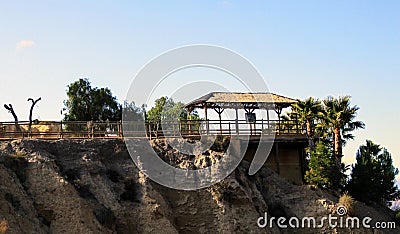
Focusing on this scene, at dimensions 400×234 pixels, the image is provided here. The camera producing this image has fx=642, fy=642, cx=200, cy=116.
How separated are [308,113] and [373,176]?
660 cm

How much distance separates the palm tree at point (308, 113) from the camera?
4619 centimetres

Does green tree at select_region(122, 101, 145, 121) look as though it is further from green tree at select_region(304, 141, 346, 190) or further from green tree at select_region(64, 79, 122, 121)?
green tree at select_region(304, 141, 346, 190)

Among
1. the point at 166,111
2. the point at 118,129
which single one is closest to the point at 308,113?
the point at 118,129

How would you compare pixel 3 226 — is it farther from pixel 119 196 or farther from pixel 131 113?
pixel 131 113

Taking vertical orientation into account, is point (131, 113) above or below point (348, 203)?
above

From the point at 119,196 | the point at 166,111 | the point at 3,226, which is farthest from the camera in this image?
the point at 166,111

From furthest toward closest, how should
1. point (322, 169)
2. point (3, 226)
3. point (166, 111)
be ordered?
1. point (166, 111)
2. point (322, 169)
3. point (3, 226)

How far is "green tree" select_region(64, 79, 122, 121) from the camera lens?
54.3 meters

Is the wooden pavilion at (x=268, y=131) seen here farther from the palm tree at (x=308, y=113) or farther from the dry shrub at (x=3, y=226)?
the dry shrub at (x=3, y=226)

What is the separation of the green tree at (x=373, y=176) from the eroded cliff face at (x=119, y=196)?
3153mm

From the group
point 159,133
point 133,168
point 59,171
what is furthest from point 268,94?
point 59,171

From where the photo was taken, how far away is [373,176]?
1848 inches

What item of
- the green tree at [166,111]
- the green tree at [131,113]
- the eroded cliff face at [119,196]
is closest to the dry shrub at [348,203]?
the eroded cliff face at [119,196]

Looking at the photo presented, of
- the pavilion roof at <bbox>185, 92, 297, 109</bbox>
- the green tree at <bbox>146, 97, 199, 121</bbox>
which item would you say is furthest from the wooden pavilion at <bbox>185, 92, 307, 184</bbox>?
the green tree at <bbox>146, 97, 199, 121</bbox>
